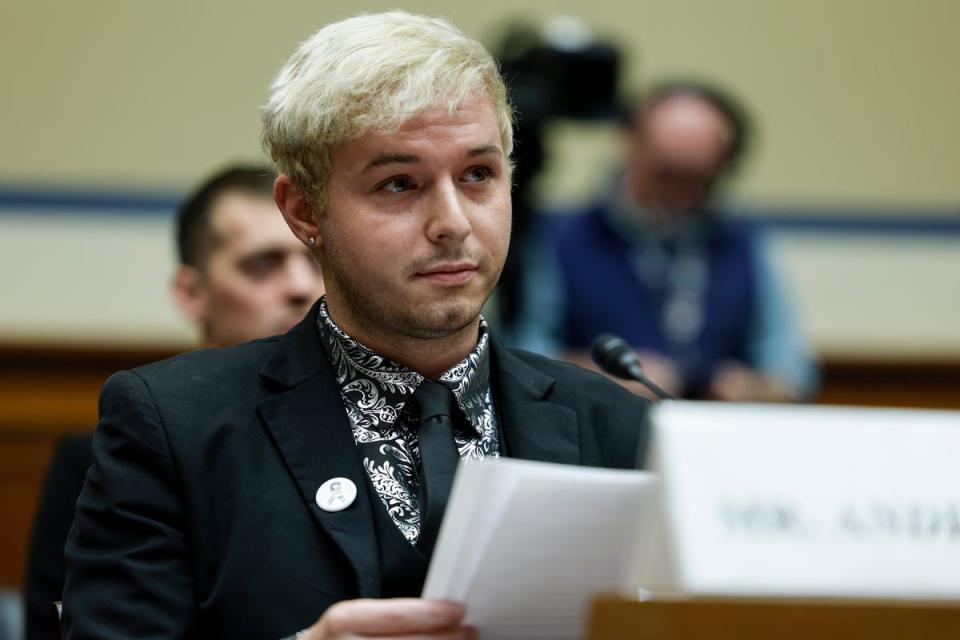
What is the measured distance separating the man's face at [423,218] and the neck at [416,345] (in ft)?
0.07

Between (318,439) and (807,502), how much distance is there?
717mm

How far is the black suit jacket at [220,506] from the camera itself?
178 cm

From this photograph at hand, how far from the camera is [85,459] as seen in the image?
2.72 meters

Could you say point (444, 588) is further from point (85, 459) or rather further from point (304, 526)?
point (85, 459)

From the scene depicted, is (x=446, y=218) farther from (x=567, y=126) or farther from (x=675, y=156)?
(x=567, y=126)

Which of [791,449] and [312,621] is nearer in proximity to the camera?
[791,449]

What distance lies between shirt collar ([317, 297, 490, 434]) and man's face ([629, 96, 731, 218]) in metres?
2.25

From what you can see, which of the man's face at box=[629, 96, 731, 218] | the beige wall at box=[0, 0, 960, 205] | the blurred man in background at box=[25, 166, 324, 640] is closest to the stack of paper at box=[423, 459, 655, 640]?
the blurred man in background at box=[25, 166, 324, 640]

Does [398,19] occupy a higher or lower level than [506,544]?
higher

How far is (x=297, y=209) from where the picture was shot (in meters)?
2.01

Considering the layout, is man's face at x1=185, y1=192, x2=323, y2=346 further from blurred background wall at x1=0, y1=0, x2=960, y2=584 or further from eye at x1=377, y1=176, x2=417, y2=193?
blurred background wall at x1=0, y1=0, x2=960, y2=584

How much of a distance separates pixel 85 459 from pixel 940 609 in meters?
1.80

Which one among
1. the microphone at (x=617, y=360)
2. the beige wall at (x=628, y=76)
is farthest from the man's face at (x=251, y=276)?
the beige wall at (x=628, y=76)

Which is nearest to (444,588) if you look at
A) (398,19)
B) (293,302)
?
(398,19)
